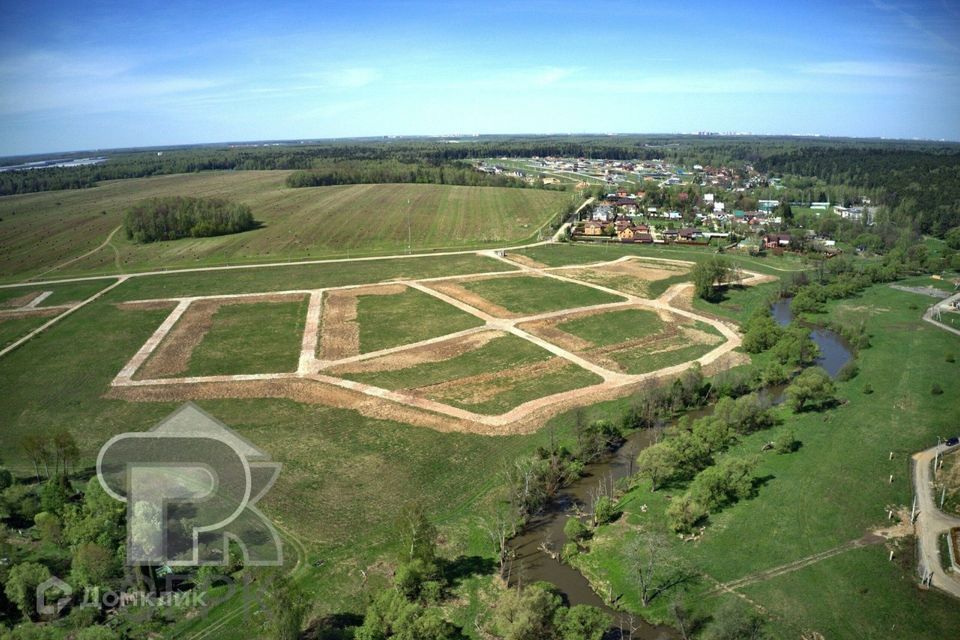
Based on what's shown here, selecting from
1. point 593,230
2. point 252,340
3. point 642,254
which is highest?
point 593,230

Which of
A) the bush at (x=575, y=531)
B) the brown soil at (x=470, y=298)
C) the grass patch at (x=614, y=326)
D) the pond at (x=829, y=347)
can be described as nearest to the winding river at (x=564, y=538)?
the bush at (x=575, y=531)

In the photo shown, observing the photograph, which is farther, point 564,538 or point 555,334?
point 555,334

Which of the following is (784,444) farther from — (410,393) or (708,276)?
(708,276)

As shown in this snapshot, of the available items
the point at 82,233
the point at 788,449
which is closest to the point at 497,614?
the point at 788,449

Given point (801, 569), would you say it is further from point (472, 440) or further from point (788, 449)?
→ point (472, 440)

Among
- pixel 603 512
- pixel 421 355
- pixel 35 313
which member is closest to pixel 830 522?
pixel 603 512

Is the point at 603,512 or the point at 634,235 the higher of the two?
the point at 634,235

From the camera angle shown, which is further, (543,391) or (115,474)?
(543,391)
